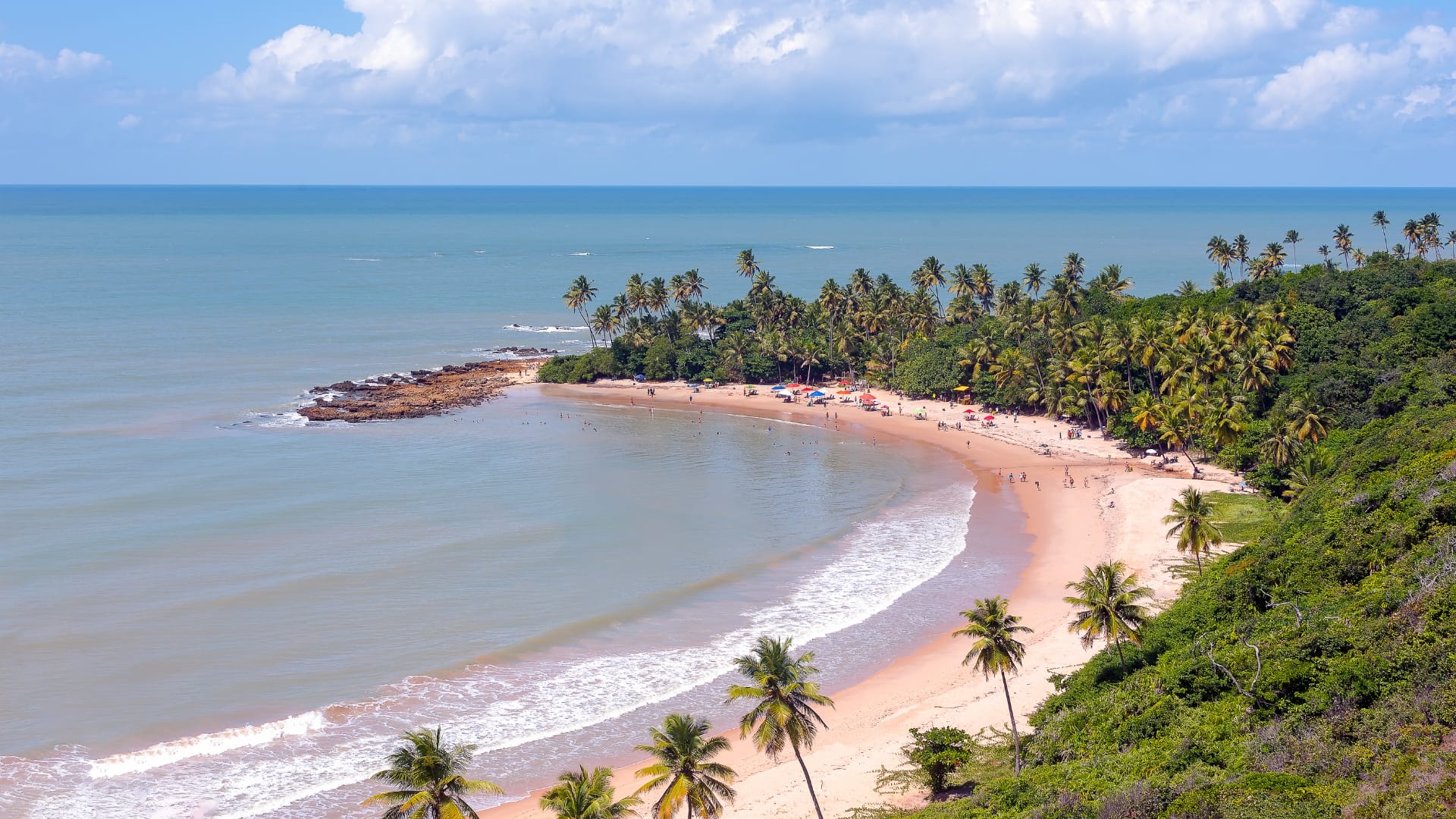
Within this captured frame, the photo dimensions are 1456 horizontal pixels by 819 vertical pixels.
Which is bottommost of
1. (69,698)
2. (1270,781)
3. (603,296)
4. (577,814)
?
(69,698)

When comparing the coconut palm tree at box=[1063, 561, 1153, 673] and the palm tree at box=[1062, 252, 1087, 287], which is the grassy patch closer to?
the coconut palm tree at box=[1063, 561, 1153, 673]

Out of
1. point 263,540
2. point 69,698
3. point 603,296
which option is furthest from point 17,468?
point 603,296

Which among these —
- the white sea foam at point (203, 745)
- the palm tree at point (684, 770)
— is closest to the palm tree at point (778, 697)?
the palm tree at point (684, 770)

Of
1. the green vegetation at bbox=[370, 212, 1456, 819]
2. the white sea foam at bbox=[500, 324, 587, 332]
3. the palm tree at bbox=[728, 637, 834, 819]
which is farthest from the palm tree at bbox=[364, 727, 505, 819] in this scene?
the white sea foam at bbox=[500, 324, 587, 332]

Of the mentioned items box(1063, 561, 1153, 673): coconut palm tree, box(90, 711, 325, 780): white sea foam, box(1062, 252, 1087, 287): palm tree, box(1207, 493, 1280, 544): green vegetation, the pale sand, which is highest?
box(1062, 252, 1087, 287): palm tree

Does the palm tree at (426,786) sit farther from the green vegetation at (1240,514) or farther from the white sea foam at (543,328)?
the white sea foam at (543,328)

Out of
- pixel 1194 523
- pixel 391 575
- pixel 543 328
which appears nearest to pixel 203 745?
pixel 391 575

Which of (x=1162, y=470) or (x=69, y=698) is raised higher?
(x=1162, y=470)

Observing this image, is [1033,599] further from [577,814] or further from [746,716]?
[577,814]
